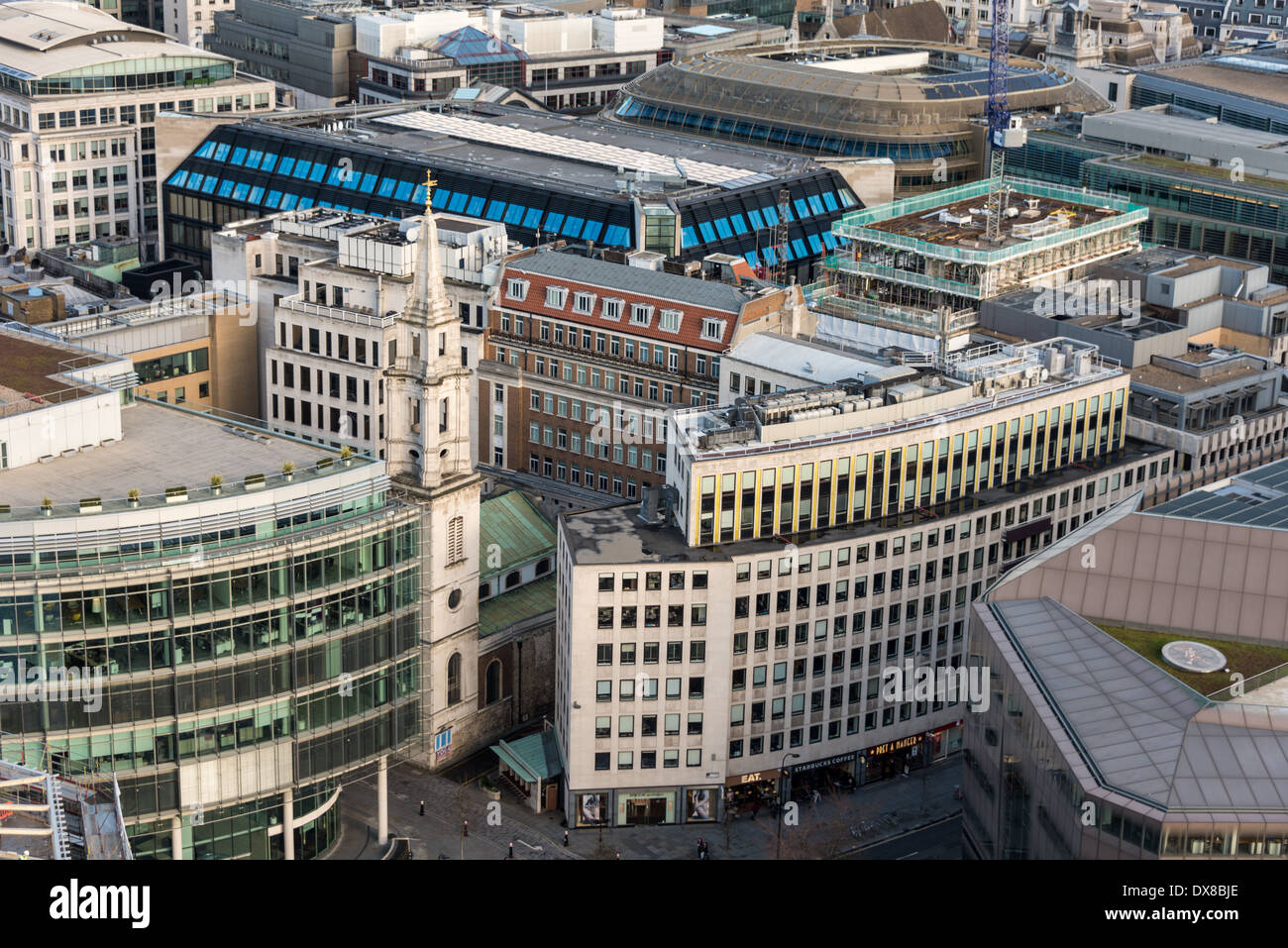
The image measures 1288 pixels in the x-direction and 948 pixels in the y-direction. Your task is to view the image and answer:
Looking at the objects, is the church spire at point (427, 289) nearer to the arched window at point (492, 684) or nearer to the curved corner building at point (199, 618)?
the curved corner building at point (199, 618)

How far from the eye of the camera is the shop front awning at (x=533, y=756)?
165125mm

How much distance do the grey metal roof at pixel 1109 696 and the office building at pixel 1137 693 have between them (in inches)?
5.1

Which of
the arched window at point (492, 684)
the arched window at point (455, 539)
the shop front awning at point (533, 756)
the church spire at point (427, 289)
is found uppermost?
the church spire at point (427, 289)

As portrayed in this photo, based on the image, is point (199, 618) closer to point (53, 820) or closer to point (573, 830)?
point (573, 830)

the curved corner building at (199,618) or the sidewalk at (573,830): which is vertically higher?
the curved corner building at (199,618)

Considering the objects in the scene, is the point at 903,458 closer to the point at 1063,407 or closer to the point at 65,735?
the point at 1063,407

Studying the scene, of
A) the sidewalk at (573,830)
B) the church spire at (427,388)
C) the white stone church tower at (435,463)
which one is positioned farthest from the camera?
the white stone church tower at (435,463)

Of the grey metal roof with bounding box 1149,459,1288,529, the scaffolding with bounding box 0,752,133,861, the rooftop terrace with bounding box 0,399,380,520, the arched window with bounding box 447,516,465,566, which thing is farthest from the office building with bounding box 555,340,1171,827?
the scaffolding with bounding box 0,752,133,861

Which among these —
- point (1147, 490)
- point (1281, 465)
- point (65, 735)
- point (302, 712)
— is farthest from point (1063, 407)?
point (65, 735)

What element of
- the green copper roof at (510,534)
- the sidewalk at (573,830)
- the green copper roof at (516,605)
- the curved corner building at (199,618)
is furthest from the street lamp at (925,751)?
the curved corner building at (199,618)

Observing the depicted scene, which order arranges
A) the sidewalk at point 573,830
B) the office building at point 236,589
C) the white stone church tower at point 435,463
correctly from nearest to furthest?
the office building at point 236,589 < the sidewalk at point 573,830 < the white stone church tower at point 435,463

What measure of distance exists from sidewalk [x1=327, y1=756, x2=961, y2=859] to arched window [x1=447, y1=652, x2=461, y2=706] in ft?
20.8

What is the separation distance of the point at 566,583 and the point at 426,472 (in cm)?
1368

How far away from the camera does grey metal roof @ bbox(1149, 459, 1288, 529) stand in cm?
14562
